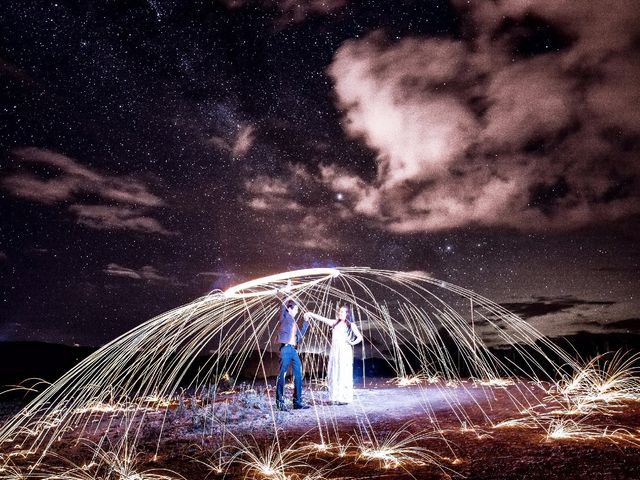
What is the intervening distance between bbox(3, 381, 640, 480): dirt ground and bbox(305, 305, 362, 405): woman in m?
0.46

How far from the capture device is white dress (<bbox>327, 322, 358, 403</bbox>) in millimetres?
10117

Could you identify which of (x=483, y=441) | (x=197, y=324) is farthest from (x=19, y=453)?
(x=483, y=441)

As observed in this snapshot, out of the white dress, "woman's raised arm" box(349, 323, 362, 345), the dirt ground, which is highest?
"woman's raised arm" box(349, 323, 362, 345)

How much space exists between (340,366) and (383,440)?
13.6 feet

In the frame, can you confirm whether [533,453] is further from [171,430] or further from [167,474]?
[171,430]

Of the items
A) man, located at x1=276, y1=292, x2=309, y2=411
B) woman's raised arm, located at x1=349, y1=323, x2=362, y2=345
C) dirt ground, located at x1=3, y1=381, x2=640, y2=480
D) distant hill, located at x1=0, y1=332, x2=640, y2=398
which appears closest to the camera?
dirt ground, located at x1=3, y1=381, x2=640, y2=480

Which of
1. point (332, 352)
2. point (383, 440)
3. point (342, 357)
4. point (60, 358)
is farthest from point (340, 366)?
point (60, 358)

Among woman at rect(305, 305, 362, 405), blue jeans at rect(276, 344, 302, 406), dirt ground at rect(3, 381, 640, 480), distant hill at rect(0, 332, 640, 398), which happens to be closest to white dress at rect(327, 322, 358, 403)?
woman at rect(305, 305, 362, 405)

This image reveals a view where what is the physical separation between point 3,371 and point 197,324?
28554mm

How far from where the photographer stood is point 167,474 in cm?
513

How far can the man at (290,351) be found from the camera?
29.1 ft

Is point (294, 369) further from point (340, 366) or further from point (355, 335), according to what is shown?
point (355, 335)

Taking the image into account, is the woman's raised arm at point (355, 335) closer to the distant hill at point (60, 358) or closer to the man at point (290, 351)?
the man at point (290, 351)

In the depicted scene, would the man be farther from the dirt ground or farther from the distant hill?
the distant hill
